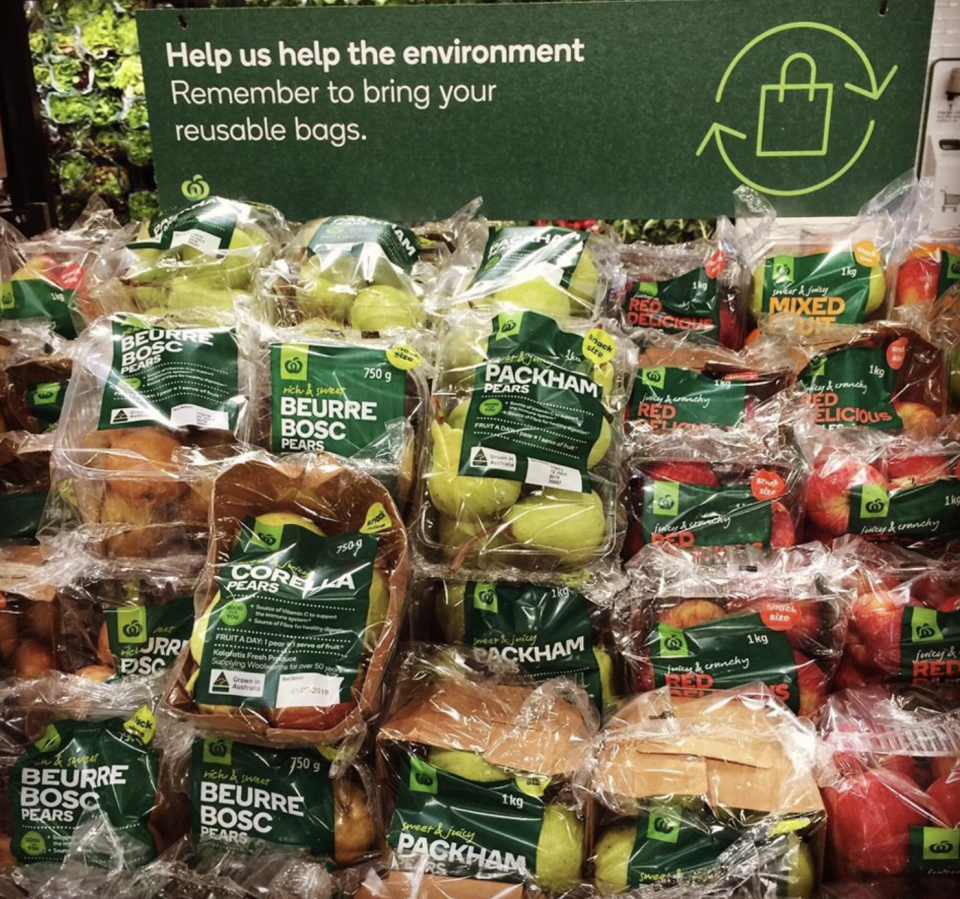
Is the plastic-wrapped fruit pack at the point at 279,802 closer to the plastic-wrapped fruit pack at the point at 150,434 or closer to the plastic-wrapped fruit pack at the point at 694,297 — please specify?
the plastic-wrapped fruit pack at the point at 150,434

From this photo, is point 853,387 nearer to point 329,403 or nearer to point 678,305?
point 678,305

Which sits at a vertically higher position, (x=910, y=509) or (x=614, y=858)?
(x=910, y=509)

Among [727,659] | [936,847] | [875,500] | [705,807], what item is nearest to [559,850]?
[705,807]

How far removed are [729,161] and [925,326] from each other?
1.42 feet

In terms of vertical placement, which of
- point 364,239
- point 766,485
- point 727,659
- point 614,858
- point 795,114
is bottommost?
point 614,858

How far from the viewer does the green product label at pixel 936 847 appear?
106 centimetres

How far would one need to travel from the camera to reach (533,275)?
1.42m

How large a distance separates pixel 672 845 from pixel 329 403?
717 millimetres

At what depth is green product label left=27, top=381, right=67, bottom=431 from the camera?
146 cm

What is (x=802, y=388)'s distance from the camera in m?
1.43

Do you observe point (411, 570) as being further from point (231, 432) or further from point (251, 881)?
point (251, 881)

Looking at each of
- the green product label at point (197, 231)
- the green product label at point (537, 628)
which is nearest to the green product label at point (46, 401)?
the green product label at point (197, 231)

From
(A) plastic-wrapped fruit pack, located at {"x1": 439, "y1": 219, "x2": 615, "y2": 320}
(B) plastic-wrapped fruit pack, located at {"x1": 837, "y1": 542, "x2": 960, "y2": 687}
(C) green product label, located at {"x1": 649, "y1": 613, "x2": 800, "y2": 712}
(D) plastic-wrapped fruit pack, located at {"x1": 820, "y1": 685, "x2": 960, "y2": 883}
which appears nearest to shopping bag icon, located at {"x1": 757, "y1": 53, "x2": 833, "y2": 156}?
(A) plastic-wrapped fruit pack, located at {"x1": 439, "y1": 219, "x2": 615, "y2": 320}

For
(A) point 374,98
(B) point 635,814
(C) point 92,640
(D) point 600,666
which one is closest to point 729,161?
(A) point 374,98
